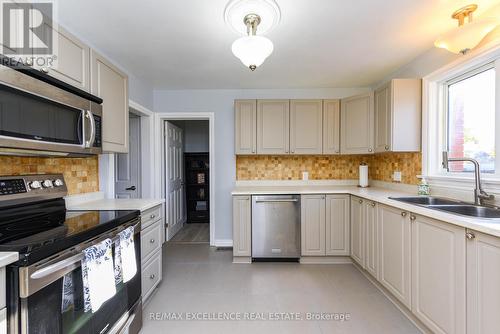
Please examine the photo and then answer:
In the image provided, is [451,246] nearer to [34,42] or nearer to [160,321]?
[160,321]

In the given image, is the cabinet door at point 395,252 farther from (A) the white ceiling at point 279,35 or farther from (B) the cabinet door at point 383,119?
(A) the white ceiling at point 279,35

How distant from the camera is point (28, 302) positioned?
0.91 m

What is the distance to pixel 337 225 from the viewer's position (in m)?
2.88

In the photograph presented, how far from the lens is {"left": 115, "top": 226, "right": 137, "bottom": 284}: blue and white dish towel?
141 centimetres

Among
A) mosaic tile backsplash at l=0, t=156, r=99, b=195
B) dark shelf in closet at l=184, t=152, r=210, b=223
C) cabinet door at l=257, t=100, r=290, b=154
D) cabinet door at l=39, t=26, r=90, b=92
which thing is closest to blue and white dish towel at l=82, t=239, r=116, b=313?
mosaic tile backsplash at l=0, t=156, r=99, b=195

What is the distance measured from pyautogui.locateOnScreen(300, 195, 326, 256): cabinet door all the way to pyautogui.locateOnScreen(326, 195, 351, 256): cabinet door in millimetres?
72

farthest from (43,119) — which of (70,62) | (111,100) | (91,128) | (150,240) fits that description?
(150,240)

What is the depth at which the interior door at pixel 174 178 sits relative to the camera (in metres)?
3.77

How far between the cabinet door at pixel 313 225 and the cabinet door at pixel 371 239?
1.78 ft

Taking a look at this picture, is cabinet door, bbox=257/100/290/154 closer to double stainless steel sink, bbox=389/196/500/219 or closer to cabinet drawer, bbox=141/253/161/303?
double stainless steel sink, bbox=389/196/500/219

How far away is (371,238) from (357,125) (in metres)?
1.38

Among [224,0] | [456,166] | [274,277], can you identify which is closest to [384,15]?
[224,0]

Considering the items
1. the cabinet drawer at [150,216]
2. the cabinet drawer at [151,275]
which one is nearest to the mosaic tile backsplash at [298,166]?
the cabinet drawer at [150,216]

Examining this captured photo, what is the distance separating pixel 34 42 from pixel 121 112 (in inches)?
34.0
